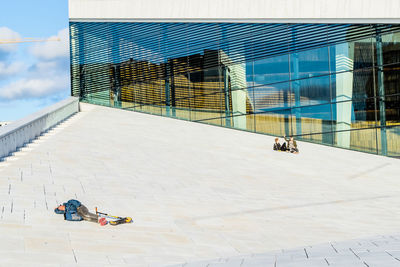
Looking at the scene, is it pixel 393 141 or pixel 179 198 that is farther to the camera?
pixel 393 141

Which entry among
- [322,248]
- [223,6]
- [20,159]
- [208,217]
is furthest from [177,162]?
[223,6]

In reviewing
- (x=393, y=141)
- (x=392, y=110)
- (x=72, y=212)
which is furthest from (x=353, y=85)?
(x=72, y=212)

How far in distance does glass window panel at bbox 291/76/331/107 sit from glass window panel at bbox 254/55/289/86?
32.1 inches

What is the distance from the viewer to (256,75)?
976 inches

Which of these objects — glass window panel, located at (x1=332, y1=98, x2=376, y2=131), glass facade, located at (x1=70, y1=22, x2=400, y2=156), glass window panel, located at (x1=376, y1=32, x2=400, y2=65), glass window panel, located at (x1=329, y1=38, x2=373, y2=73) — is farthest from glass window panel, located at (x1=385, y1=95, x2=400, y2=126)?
glass window panel, located at (x1=329, y1=38, x2=373, y2=73)

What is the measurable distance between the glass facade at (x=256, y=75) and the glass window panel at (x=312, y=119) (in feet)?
0.16

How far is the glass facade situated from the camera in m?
21.5

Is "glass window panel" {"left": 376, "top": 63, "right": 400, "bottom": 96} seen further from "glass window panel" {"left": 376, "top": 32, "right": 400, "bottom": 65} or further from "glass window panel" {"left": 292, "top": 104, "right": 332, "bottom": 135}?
"glass window panel" {"left": 292, "top": 104, "right": 332, "bottom": 135}

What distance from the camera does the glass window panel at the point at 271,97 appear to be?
78.2 ft

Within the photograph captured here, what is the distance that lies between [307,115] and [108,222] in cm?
1673

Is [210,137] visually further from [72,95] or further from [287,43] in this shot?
[72,95]

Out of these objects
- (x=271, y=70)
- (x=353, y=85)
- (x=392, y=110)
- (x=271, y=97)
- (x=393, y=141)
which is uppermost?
(x=271, y=70)

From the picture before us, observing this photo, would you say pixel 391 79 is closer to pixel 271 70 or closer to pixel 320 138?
pixel 320 138

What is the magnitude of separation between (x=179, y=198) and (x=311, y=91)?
14118mm
